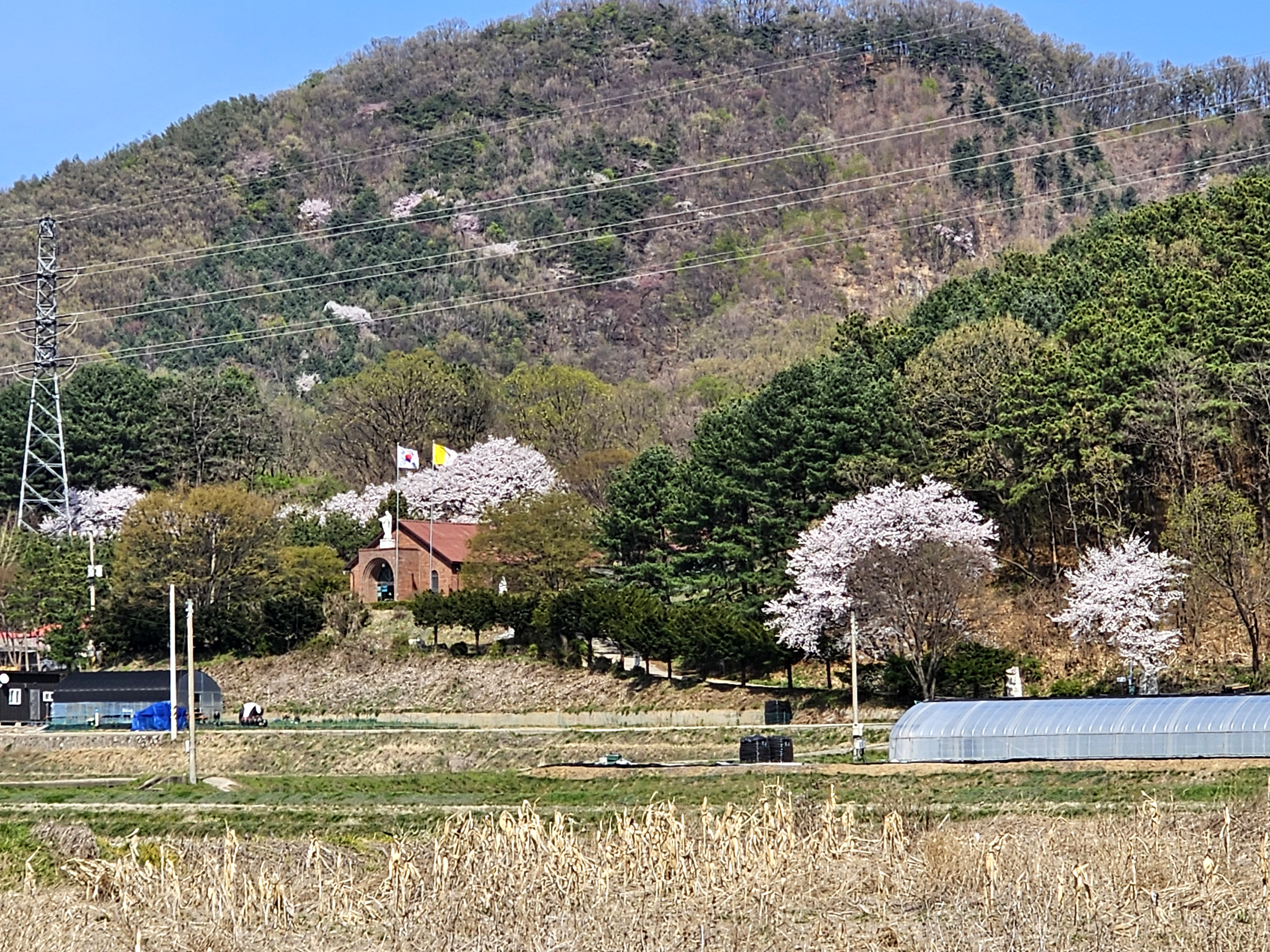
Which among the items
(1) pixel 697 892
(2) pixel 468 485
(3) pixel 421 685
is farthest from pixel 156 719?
(1) pixel 697 892

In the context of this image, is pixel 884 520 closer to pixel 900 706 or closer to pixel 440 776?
pixel 900 706

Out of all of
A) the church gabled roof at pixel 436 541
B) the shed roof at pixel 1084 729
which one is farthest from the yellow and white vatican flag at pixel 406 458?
the shed roof at pixel 1084 729

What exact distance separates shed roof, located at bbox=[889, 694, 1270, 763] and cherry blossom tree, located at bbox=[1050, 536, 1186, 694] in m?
9.07

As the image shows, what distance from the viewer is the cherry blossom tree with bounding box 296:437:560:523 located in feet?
314

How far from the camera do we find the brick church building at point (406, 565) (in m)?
84.1

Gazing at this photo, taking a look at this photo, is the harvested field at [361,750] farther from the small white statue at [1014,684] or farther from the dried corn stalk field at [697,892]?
the dried corn stalk field at [697,892]

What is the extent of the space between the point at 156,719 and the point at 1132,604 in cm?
3334

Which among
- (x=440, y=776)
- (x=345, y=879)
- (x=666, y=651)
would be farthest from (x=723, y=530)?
(x=345, y=879)

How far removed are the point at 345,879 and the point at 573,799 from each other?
14770 mm

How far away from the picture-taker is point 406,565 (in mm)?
84500

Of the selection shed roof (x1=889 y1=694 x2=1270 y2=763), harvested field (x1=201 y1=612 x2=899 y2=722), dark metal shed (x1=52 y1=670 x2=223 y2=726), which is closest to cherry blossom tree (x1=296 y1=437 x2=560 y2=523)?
→ harvested field (x1=201 y1=612 x2=899 y2=722)

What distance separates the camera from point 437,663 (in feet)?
234

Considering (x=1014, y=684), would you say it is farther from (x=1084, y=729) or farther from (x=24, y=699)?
(x=24, y=699)

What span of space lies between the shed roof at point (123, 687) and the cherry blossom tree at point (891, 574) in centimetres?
2146
